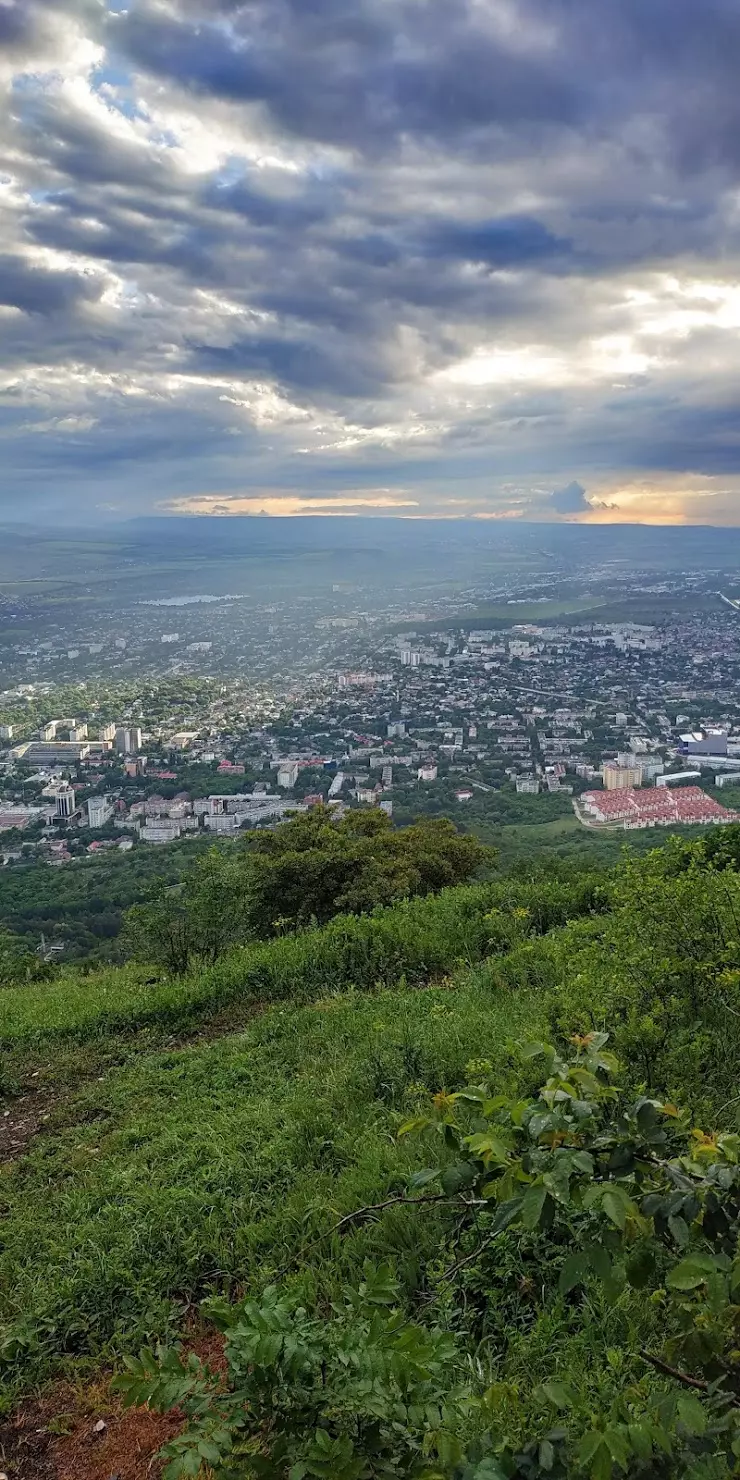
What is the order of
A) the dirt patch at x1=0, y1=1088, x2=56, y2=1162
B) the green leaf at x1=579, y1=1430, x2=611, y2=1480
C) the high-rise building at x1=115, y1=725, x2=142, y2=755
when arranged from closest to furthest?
the green leaf at x1=579, y1=1430, x2=611, y2=1480 → the dirt patch at x1=0, y1=1088, x2=56, y2=1162 → the high-rise building at x1=115, y1=725, x2=142, y2=755

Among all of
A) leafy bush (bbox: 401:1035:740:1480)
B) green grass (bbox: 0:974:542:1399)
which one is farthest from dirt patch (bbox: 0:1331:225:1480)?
leafy bush (bbox: 401:1035:740:1480)

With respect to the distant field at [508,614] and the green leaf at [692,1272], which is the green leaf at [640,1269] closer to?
the green leaf at [692,1272]

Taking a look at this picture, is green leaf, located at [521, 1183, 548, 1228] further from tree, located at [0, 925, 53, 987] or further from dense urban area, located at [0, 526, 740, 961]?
tree, located at [0, 925, 53, 987]

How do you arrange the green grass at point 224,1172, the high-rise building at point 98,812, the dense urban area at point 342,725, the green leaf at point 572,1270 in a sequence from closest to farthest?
the green leaf at point 572,1270 → the green grass at point 224,1172 → the dense urban area at point 342,725 → the high-rise building at point 98,812

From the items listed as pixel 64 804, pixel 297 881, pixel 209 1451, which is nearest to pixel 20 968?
pixel 297 881

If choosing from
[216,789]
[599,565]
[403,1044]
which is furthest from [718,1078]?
[599,565]

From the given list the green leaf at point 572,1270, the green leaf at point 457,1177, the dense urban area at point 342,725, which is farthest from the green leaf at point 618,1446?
the dense urban area at point 342,725
